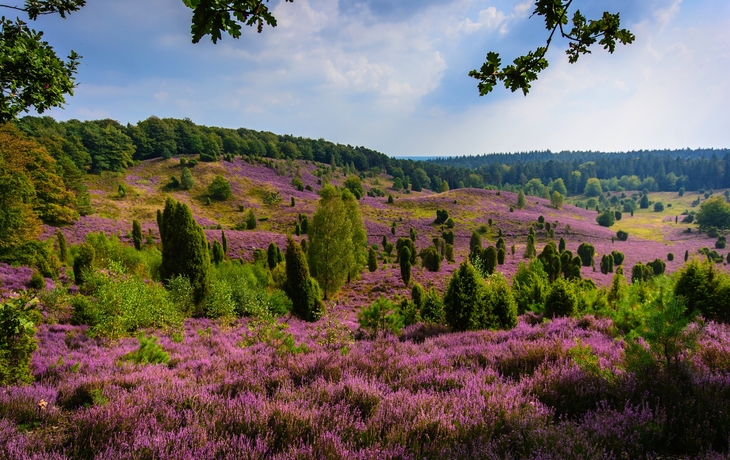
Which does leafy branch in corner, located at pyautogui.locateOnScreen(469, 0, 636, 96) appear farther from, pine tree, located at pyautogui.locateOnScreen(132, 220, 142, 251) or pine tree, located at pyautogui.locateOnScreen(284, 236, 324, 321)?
pine tree, located at pyautogui.locateOnScreen(132, 220, 142, 251)

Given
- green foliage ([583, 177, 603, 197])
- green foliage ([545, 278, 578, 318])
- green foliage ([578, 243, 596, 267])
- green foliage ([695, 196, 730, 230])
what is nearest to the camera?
green foliage ([545, 278, 578, 318])

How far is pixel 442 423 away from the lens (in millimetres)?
2729

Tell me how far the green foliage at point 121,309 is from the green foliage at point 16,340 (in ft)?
16.1

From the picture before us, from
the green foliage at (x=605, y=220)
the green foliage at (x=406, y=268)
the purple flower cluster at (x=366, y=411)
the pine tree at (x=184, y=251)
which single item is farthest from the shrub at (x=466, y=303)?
the green foliage at (x=605, y=220)

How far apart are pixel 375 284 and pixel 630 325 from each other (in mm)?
23962

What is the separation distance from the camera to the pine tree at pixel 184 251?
1633 cm

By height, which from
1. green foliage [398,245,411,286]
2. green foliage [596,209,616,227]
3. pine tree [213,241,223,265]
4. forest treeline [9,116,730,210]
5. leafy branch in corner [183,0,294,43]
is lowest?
green foliage [596,209,616,227]

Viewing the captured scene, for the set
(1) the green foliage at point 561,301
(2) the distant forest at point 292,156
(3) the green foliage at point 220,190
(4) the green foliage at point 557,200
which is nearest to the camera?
(1) the green foliage at point 561,301

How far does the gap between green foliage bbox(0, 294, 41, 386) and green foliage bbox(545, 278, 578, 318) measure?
12.2m

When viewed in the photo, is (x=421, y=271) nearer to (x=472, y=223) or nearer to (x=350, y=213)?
(x=350, y=213)

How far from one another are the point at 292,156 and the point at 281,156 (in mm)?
5816

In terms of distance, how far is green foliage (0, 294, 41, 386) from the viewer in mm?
4285

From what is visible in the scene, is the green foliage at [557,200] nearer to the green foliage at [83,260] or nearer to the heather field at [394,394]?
the heather field at [394,394]

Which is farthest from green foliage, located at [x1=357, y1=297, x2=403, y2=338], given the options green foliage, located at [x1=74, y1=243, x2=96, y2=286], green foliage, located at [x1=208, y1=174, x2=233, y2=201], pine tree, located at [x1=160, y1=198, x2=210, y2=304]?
green foliage, located at [x1=208, y1=174, x2=233, y2=201]
